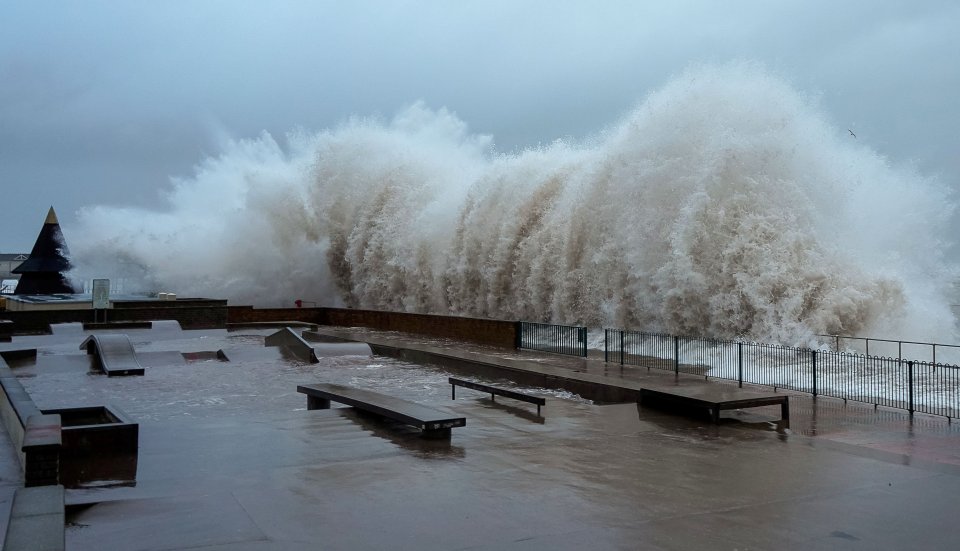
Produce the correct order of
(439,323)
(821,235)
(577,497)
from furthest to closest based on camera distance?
1. (439,323)
2. (821,235)
3. (577,497)

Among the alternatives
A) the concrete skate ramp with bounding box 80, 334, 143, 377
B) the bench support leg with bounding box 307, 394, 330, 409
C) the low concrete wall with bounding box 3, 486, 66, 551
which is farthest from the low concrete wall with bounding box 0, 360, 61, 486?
the concrete skate ramp with bounding box 80, 334, 143, 377

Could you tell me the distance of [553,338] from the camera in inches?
696

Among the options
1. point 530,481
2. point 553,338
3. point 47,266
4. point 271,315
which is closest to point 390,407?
point 530,481

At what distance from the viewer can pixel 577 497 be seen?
5723mm

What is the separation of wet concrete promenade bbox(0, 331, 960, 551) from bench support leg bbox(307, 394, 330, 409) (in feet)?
1.44

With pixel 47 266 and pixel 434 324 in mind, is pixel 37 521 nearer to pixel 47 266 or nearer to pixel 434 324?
pixel 434 324

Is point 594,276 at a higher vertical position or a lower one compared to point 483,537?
higher

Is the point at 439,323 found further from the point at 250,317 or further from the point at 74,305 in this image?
the point at 74,305

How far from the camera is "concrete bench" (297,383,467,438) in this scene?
7.74m

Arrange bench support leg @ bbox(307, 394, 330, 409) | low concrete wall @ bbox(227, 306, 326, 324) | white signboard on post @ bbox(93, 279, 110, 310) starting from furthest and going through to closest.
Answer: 1. low concrete wall @ bbox(227, 306, 326, 324)
2. white signboard on post @ bbox(93, 279, 110, 310)
3. bench support leg @ bbox(307, 394, 330, 409)

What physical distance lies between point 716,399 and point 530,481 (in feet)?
12.1

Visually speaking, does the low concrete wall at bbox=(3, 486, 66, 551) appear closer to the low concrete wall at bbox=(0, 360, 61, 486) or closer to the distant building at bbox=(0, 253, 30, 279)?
the low concrete wall at bbox=(0, 360, 61, 486)

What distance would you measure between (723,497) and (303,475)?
10.4 feet

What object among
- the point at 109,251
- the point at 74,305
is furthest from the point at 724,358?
the point at 109,251
